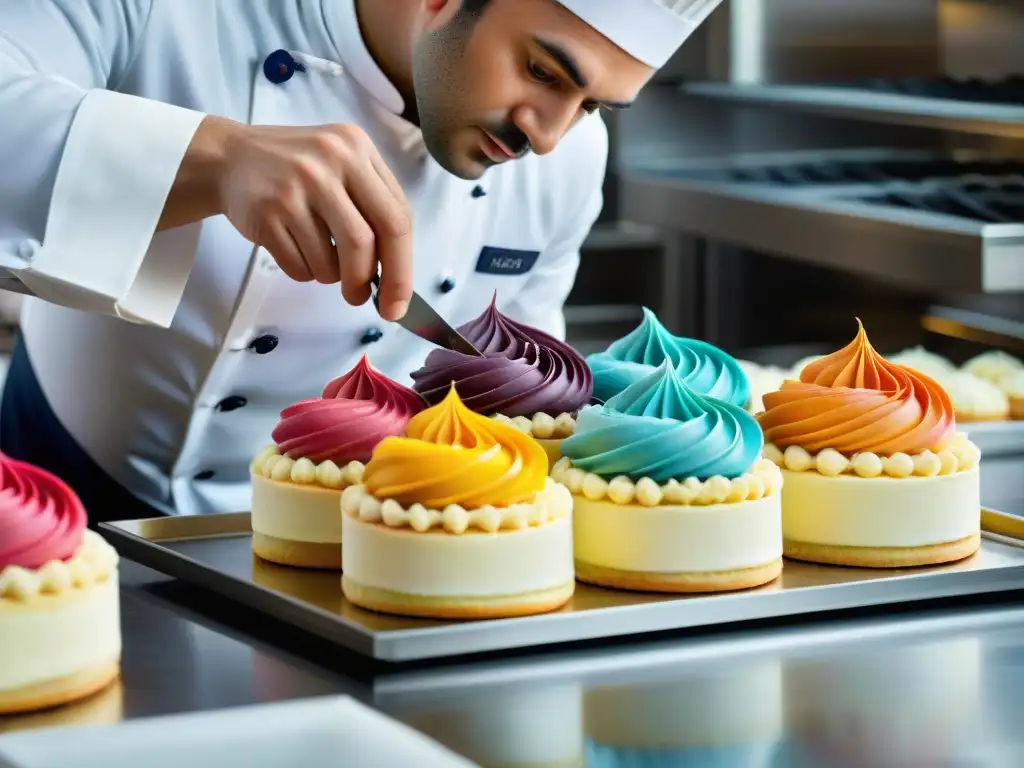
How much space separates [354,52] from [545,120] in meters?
0.41

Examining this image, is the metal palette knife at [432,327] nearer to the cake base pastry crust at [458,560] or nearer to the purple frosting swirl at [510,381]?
the purple frosting swirl at [510,381]

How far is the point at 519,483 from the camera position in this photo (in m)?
1.51

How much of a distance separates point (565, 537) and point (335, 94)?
1.01m

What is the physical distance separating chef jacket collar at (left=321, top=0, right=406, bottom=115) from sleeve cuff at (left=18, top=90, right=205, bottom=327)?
20.8 inches

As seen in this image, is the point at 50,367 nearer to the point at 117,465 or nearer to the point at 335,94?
the point at 117,465

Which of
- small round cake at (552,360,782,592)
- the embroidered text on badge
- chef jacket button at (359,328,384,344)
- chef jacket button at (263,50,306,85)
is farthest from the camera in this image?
the embroidered text on badge

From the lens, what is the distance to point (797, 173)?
13.0 ft

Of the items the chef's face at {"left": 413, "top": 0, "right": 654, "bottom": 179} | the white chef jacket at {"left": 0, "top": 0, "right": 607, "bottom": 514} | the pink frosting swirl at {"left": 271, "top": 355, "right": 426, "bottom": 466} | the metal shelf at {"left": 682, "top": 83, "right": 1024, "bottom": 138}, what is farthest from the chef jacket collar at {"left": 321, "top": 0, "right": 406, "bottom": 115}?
the metal shelf at {"left": 682, "top": 83, "right": 1024, "bottom": 138}

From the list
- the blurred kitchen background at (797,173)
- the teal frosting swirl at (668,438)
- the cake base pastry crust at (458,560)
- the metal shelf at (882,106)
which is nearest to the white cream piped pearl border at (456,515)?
the cake base pastry crust at (458,560)

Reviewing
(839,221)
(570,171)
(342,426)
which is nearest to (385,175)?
(342,426)

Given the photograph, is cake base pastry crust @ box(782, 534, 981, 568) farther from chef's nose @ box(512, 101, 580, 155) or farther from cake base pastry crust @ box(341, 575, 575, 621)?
chef's nose @ box(512, 101, 580, 155)

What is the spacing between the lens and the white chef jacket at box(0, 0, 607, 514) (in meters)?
1.81

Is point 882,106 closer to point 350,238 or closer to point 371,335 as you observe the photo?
point 371,335

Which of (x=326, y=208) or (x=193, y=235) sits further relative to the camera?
(x=193, y=235)
